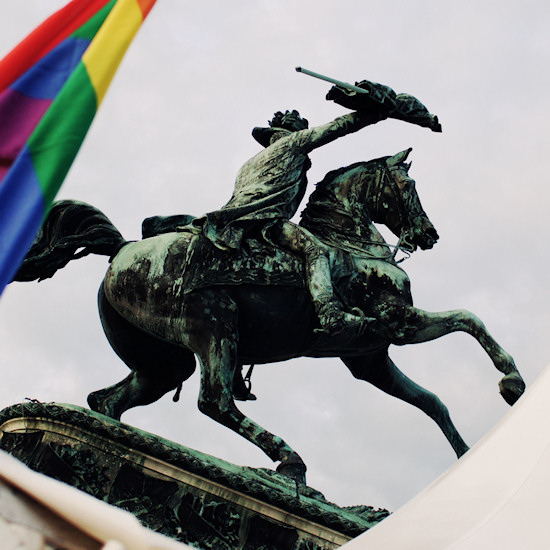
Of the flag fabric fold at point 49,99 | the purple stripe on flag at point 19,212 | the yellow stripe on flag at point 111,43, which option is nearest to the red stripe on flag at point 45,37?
the flag fabric fold at point 49,99

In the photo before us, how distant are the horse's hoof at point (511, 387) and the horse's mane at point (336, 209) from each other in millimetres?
1452

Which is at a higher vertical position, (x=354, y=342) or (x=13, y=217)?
(x=354, y=342)

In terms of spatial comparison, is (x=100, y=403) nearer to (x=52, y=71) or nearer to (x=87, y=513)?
(x=52, y=71)

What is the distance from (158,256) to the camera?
620cm

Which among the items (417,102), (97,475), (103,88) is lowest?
(97,475)

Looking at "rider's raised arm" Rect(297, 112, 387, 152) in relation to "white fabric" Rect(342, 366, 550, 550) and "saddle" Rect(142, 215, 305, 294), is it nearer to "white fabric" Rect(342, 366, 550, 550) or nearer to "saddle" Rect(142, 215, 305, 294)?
"saddle" Rect(142, 215, 305, 294)

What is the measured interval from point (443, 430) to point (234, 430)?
194 centimetres

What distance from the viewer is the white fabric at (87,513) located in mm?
1950

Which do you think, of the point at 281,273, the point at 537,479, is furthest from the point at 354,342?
the point at 537,479

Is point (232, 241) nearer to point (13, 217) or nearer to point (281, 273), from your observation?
point (281, 273)

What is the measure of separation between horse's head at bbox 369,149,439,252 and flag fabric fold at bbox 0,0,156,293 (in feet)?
10.1

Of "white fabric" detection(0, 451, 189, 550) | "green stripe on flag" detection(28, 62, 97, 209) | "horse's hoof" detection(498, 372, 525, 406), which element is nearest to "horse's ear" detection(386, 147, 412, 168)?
"horse's hoof" detection(498, 372, 525, 406)

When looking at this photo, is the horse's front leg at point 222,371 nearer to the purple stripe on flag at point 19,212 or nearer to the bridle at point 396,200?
the bridle at point 396,200

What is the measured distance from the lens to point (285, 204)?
656 cm
